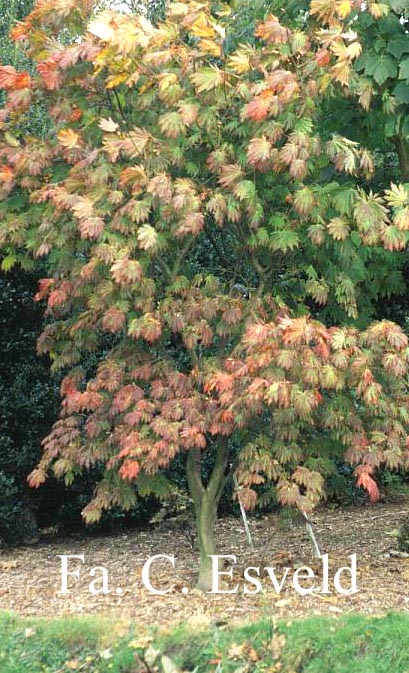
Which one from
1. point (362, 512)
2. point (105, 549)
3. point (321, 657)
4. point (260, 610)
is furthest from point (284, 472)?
point (362, 512)

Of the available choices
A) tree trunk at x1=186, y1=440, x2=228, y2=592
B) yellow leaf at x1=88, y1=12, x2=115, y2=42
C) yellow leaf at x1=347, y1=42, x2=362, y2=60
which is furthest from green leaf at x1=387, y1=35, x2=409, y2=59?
tree trunk at x1=186, y1=440, x2=228, y2=592

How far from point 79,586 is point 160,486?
3.04 ft

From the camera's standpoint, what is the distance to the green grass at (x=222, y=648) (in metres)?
4.02

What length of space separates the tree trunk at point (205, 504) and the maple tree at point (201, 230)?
0.01 metres

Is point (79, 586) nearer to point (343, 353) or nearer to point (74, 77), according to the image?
point (343, 353)

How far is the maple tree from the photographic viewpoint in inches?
180

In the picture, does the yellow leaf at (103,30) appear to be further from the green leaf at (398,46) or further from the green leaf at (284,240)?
the green leaf at (398,46)

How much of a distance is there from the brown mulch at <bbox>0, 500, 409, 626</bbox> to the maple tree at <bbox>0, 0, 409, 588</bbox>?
0.54 meters

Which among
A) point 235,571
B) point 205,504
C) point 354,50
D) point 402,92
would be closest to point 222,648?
point 205,504

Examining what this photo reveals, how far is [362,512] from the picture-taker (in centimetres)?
791

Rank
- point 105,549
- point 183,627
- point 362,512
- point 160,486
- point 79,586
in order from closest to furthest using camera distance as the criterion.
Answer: point 183,627
point 160,486
point 79,586
point 105,549
point 362,512

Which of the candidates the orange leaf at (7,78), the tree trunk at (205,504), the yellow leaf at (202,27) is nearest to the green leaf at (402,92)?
the yellow leaf at (202,27)

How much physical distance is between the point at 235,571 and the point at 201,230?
2.23 meters

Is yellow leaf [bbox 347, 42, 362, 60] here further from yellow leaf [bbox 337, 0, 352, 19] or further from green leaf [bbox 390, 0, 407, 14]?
green leaf [bbox 390, 0, 407, 14]
